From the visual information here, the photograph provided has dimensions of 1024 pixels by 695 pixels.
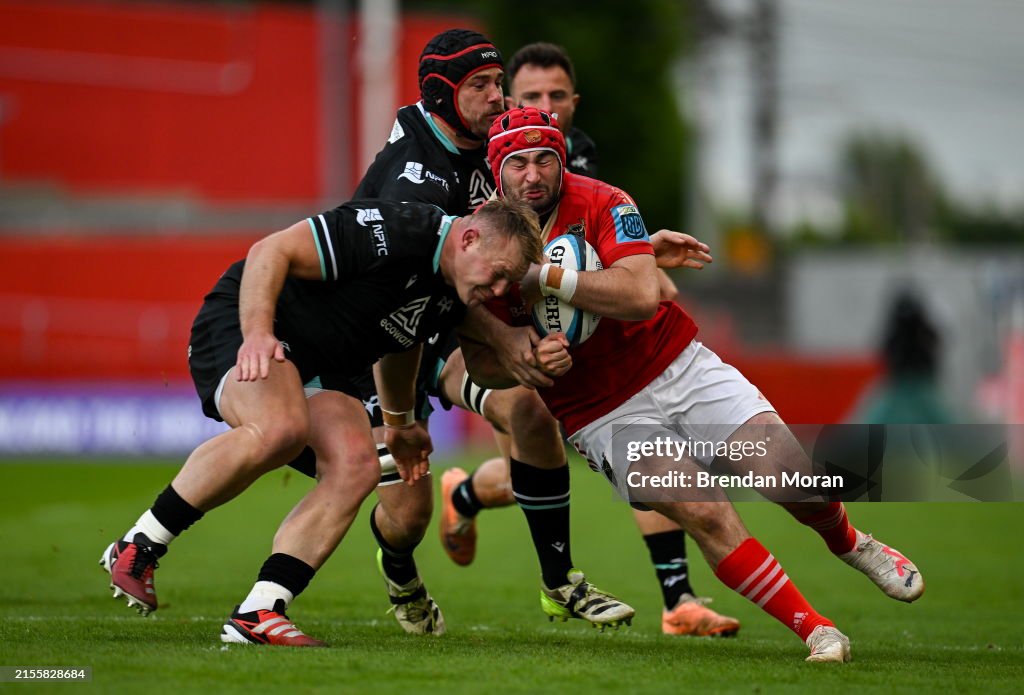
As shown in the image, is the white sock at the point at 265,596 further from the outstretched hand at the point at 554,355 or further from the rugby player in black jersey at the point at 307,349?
the outstretched hand at the point at 554,355

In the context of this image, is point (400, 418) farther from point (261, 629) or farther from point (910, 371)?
point (910, 371)

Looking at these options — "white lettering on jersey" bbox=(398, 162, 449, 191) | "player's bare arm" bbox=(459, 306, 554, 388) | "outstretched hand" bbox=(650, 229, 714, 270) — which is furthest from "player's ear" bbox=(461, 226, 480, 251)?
"outstretched hand" bbox=(650, 229, 714, 270)

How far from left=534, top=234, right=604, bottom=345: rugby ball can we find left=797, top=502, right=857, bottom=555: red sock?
1296 millimetres

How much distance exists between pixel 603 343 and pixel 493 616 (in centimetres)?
238

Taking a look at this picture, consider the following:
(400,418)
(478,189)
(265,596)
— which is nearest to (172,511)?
(265,596)

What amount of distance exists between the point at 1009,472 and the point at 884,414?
11217 millimetres

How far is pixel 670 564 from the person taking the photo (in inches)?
302

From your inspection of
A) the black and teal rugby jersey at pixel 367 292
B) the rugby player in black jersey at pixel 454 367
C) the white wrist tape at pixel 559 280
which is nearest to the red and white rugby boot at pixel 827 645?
the rugby player in black jersey at pixel 454 367

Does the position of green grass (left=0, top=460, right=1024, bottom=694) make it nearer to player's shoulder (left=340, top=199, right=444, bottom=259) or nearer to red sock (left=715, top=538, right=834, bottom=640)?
red sock (left=715, top=538, right=834, bottom=640)

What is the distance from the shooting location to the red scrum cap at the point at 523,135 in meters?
6.15

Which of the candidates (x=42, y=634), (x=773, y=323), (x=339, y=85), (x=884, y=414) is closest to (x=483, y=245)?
(x=42, y=634)

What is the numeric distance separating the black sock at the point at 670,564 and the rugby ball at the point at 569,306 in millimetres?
1890

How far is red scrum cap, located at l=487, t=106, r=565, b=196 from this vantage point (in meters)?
6.15

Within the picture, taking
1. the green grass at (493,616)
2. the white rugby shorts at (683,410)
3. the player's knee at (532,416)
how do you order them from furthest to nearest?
1. the player's knee at (532,416)
2. the white rugby shorts at (683,410)
3. the green grass at (493,616)
